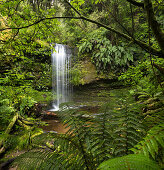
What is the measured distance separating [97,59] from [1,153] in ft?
31.1

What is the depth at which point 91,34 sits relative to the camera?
35.5 feet

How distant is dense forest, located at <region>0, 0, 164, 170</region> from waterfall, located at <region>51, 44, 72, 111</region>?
2.99ft

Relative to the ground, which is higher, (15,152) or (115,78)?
(115,78)

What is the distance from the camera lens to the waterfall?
1109cm

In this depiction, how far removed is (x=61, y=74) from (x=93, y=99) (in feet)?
15.3

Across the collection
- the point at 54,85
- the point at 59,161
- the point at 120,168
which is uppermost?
the point at 54,85

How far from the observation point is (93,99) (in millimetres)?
9766

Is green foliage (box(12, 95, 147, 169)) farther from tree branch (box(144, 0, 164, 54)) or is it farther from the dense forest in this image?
tree branch (box(144, 0, 164, 54))

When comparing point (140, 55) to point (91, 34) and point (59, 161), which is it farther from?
point (59, 161)

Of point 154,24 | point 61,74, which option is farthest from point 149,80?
point 61,74

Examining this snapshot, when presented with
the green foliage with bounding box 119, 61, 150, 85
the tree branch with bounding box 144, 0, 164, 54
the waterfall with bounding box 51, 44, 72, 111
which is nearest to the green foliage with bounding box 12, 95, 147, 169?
the tree branch with bounding box 144, 0, 164, 54

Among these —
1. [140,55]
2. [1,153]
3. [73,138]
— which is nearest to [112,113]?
[73,138]

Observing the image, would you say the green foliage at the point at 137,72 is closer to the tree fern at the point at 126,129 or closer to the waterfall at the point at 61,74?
the tree fern at the point at 126,129

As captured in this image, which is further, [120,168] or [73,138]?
[73,138]
